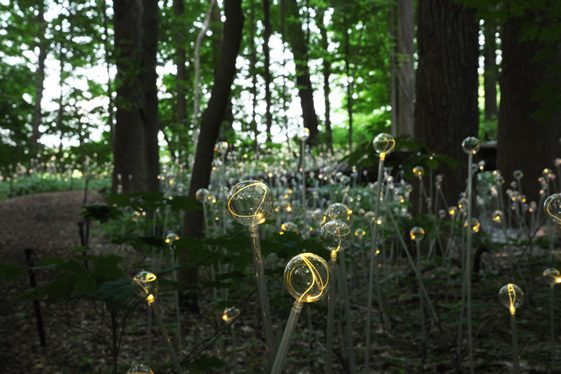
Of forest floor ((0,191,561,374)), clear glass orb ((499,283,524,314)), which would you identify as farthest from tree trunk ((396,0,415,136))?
clear glass orb ((499,283,524,314))

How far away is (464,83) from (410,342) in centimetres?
341

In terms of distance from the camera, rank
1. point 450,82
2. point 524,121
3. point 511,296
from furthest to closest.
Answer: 1. point 524,121
2. point 450,82
3. point 511,296

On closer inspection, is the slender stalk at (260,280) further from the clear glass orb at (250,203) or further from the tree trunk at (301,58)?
the tree trunk at (301,58)

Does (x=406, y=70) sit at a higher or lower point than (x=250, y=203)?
higher

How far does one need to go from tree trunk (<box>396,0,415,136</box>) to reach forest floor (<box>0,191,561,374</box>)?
644 cm

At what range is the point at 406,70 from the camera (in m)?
11.7

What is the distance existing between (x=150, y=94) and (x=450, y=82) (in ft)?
13.5

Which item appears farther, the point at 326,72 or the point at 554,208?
the point at 326,72

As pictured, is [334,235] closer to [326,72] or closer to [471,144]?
[471,144]

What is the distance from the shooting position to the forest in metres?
2.00

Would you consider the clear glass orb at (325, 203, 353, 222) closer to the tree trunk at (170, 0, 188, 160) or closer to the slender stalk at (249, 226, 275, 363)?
the slender stalk at (249, 226, 275, 363)

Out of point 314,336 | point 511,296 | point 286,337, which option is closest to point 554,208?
point 511,296

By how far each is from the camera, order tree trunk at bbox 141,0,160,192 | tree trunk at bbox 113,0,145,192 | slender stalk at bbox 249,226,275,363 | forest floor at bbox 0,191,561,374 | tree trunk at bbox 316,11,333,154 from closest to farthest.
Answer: slender stalk at bbox 249,226,275,363 < forest floor at bbox 0,191,561,374 < tree trunk at bbox 141,0,160,192 < tree trunk at bbox 113,0,145,192 < tree trunk at bbox 316,11,333,154

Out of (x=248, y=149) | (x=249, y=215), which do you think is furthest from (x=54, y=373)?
(x=248, y=149)
